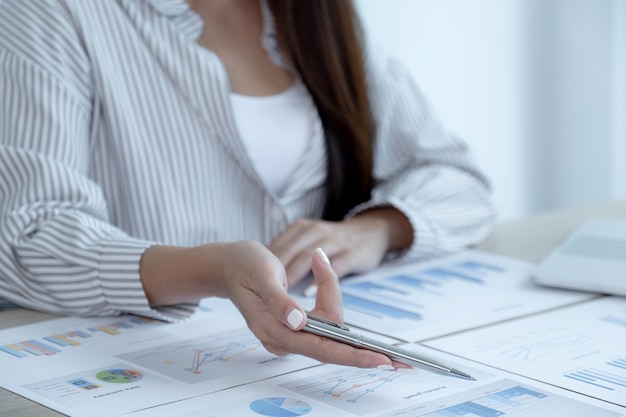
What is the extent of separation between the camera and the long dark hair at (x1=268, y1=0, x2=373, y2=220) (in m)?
1.37

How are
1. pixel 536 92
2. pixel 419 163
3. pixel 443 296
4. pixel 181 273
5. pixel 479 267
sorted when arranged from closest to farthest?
pixel 181 273 < pixel 443 296 < pixel 479 267 < pixel 419 163 < pixel 536 92

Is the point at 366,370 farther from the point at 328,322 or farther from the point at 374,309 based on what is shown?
the point at 374,309

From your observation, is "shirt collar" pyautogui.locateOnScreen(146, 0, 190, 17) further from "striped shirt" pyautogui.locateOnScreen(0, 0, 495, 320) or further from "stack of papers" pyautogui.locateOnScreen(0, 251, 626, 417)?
"stack of papers" pyautogui.locateOnScreen(0, 251, 626, 417)

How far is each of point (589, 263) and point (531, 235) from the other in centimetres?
21

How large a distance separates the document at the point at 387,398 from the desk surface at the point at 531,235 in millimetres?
315

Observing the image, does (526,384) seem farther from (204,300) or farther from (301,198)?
(301,198)

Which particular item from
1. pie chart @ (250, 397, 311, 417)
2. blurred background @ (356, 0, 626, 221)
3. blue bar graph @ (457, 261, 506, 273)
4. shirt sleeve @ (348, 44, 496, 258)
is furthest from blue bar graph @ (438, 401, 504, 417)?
blurred background @ (356, 0, 626, 221)

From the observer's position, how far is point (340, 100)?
1.37 metres

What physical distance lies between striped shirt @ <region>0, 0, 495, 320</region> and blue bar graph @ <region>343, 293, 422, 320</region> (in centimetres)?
18

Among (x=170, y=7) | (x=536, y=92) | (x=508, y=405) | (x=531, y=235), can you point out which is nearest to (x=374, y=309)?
(x=508, y=405)

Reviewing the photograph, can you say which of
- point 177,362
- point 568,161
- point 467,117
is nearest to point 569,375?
point 177,362

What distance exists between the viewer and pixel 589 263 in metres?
1.16

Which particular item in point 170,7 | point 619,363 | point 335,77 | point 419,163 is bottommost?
point 619,363

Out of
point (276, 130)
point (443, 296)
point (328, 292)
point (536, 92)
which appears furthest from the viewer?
point (536, 92)
